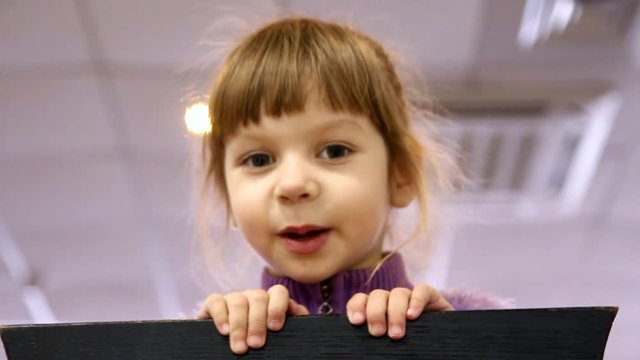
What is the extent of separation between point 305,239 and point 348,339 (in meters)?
0.21

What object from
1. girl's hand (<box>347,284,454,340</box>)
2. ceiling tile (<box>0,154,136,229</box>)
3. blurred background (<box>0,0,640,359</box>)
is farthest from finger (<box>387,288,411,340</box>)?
ceiling tile (<box>0,154,136,229</box>)

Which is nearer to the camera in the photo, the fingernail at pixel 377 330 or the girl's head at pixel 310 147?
the fingernail at pixel 377 330

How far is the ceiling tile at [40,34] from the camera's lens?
64.3 inches

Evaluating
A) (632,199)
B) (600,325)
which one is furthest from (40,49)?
(632,199)

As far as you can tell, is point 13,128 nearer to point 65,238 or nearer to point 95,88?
point 95,88

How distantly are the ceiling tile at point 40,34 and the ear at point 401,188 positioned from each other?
3.86ft

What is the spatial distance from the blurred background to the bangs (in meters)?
0.20

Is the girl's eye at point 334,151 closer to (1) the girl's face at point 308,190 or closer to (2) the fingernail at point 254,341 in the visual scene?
(1) the girl's face at point 308,190

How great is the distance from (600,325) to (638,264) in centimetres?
322

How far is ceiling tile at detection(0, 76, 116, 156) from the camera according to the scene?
1.90 meters

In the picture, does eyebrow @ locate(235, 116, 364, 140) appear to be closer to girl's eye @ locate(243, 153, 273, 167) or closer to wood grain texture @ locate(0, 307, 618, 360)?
girl's eye @ locate(243, 153, 273, 167)

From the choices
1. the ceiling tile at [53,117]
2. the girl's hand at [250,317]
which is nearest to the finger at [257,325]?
the girl's hand at [250,317]

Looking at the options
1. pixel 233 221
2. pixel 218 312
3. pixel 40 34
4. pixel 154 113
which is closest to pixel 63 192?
pixel 154 113

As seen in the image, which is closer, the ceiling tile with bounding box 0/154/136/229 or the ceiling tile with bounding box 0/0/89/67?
the ceiling tile with bounding box 0/0/89/67
